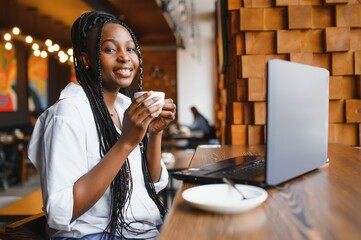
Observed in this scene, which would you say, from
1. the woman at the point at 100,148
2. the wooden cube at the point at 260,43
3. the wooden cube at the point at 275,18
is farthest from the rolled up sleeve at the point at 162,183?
the wooden cube at the point at 275,18

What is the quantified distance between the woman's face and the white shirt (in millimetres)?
120

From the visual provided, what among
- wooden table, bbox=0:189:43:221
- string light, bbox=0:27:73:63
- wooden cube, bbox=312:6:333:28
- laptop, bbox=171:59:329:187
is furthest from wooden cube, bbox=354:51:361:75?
string light, bbox=0:27:73:63

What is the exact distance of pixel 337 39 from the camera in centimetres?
223

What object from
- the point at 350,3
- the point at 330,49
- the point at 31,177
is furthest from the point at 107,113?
the point at 31,177

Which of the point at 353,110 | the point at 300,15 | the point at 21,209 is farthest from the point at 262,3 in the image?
the point at 21,209

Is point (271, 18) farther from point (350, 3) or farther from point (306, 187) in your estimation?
point (306, 187)

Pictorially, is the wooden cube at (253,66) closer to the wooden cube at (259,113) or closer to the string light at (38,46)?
the wooden cube at (259,113)

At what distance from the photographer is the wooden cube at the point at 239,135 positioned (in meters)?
2.39

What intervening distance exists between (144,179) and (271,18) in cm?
133

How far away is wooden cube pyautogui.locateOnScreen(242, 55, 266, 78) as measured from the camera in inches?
90.7

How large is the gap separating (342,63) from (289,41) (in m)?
0.33

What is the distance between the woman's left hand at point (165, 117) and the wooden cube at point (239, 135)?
1.01 m

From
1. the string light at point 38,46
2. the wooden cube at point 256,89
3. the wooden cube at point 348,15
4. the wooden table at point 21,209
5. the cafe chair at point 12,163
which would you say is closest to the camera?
the wooden table at point 21,209

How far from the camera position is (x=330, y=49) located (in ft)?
7.33
